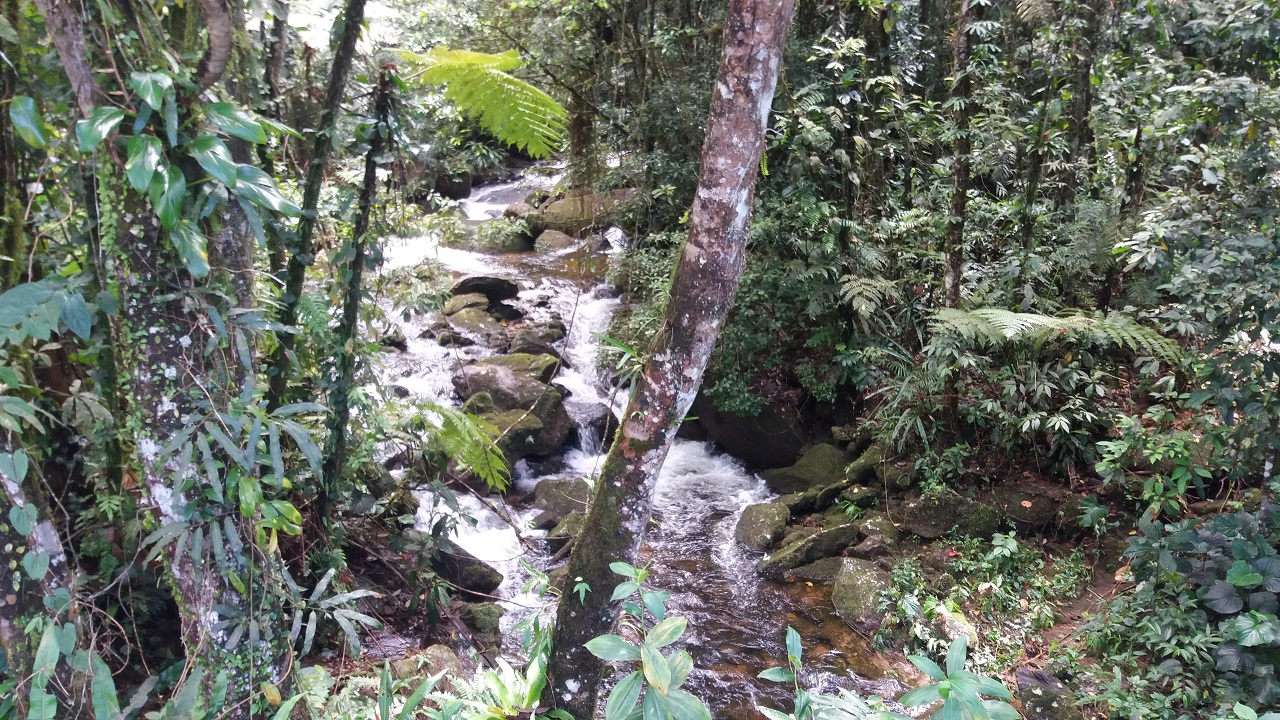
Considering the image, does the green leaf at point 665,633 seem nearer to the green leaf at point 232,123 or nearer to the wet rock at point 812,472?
the green leaf at point 232,123

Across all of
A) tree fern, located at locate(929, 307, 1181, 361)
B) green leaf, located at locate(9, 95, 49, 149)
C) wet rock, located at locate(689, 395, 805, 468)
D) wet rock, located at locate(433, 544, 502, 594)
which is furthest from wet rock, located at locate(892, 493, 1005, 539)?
green leaf, located at locate(9, 95, 49, 149)

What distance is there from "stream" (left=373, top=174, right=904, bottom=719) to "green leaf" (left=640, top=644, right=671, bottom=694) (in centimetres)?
112

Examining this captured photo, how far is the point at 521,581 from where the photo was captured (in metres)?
5.94

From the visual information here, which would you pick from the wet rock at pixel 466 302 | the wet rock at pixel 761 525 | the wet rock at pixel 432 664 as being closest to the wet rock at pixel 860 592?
the wet rock at pixel 761 525

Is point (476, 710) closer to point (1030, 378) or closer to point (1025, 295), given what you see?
point (1030, 378)

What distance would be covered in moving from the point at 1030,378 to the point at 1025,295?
2.57 feet

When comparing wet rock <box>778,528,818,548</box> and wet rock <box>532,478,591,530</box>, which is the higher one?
wet rock <box>778,528,818,548</box>

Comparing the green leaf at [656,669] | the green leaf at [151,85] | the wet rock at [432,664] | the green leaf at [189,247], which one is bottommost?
the wet rock at [432,664]

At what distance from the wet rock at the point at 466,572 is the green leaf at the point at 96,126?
150 inches

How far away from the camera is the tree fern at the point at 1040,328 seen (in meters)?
5.29

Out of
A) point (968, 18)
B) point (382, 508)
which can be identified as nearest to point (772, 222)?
point (968, 18)

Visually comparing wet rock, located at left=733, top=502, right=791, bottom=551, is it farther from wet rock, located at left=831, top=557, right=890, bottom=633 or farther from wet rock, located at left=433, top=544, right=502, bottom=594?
wet rock, located at left=433, top=544, right=502, bottom=594

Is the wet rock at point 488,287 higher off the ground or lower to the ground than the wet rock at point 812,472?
higher

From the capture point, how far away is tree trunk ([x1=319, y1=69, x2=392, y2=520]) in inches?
136
